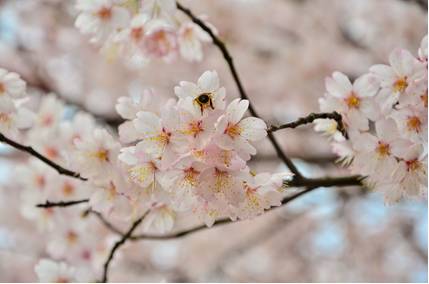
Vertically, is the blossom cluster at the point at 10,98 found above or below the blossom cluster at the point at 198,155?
below

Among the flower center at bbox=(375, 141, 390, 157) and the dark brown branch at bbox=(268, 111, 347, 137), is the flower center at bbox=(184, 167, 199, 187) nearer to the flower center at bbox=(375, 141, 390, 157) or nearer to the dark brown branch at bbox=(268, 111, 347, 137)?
the dark brown branch at bbox=(268, 111, 347, 137)

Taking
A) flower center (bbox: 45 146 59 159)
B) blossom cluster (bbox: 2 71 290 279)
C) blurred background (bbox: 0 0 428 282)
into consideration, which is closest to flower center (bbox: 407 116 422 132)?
blossom cluster (bbox: 2 71 290 279)

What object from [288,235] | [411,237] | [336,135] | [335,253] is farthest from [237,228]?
[336,135]

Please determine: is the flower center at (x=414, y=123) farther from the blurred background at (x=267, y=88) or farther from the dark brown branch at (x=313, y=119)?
the blurred background at (x=267, y=88)

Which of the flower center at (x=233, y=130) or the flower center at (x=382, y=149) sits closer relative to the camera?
the flower center at (x=233, y=130)

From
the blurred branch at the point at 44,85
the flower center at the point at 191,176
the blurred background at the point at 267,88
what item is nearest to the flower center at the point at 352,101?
the flower center at the point at 191,176

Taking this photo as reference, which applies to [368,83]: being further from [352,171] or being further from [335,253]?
[335,253]

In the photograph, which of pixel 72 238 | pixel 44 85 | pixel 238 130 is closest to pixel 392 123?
pixel 238 130

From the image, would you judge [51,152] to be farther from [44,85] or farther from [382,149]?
[44,85]
